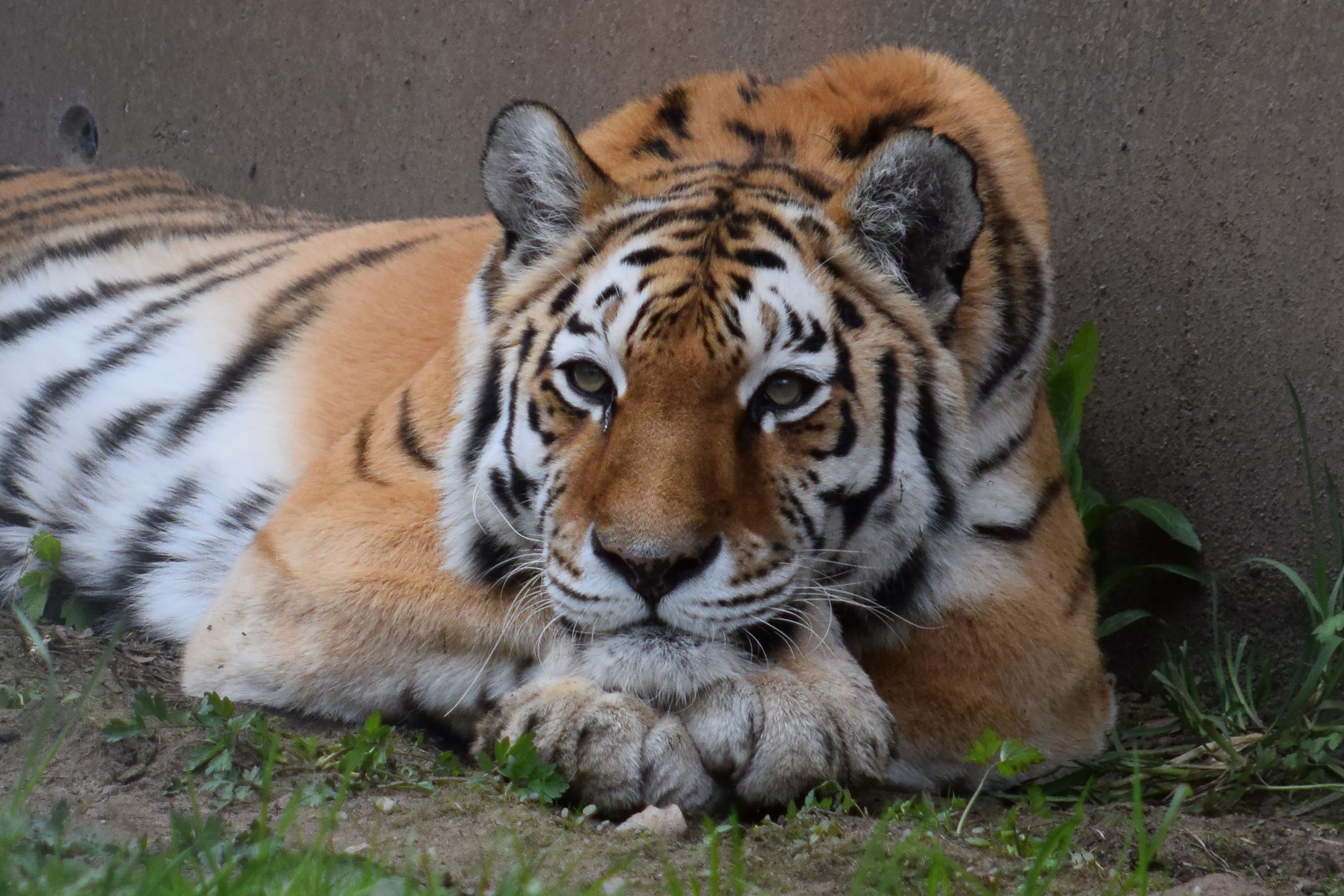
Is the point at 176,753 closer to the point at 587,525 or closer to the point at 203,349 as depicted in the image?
the point at 587,525

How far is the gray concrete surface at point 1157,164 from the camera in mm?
2480

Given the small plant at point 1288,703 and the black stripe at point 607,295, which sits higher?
the black stripe at point 607,295

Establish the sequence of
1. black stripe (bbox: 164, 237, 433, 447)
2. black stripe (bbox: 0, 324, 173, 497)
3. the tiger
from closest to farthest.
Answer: the tiger, black stripe (bbox: 164, 237, 433, 447), black stripe (bbox: 0, 324, 173, 497)

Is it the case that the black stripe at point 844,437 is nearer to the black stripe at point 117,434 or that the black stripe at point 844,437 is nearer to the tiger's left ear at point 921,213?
the tiger's left ear at point 921,213

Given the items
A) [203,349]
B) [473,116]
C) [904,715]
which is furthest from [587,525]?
[473,116]

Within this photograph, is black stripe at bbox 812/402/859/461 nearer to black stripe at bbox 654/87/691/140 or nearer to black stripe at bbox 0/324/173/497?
black stripe at bbox 654/87/691/140

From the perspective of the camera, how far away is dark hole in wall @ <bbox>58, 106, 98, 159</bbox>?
5621 millimetres

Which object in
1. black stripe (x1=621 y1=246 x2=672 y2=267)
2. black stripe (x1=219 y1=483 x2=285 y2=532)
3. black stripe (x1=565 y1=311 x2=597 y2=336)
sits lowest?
black stripe (x1=219 y1=483 x2=285 y2=532)

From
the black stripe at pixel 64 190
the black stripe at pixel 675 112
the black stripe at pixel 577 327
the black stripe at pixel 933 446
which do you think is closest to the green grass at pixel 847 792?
the black stripe at pixel 933 446

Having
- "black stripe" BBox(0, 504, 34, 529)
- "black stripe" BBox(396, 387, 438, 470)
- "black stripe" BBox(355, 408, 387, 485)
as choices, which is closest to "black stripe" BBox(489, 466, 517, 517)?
"black stripe" BBox(396, 387, 438, 470)

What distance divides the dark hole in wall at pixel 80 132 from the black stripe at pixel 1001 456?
4520 millimetres

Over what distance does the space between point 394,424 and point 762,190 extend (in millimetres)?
831

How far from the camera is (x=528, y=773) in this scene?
1989 mm

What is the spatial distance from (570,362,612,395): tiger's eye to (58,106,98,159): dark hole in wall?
423 centimetres
